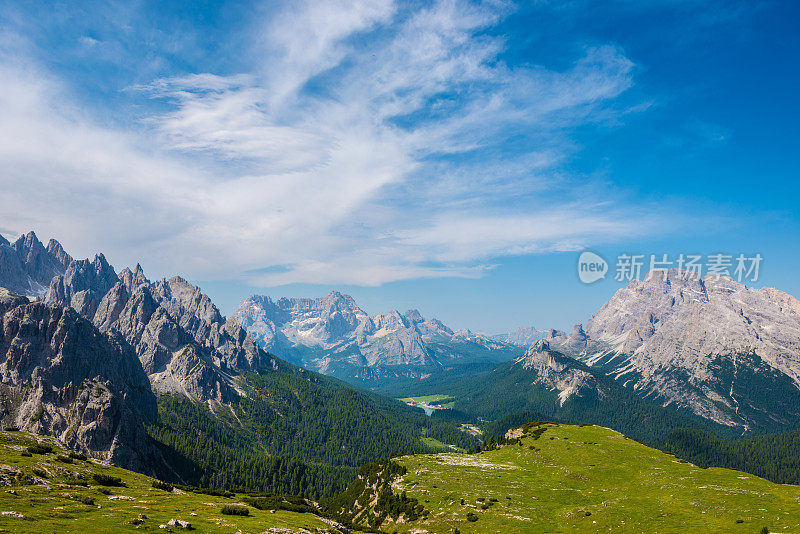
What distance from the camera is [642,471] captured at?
105m

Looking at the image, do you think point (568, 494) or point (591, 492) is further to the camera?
point (591, 492)

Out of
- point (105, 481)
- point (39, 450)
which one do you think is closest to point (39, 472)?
point (105, 481)

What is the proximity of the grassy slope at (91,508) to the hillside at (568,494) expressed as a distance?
1792 inches

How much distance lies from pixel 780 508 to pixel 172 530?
298 feet

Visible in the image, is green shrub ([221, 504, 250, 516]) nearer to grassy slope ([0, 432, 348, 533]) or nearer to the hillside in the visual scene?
grassy slope ([0, 432, 348, 533])

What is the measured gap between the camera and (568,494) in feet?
305

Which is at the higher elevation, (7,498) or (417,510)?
(7,498)

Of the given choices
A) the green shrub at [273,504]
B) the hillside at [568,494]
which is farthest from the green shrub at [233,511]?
the hillside at [568,494]

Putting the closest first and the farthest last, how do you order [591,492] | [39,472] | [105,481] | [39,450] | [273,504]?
[39,472], [105,481], [273,504], [39,450], [591,492]

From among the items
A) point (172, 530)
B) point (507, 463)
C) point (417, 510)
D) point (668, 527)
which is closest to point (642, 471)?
point (507, 463)

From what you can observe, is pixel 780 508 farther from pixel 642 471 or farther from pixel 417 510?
pixel 417 510

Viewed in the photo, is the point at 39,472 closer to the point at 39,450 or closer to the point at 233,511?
the point at 39,450

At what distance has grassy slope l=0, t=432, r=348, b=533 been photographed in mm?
35509

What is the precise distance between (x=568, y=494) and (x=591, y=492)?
5581mm
